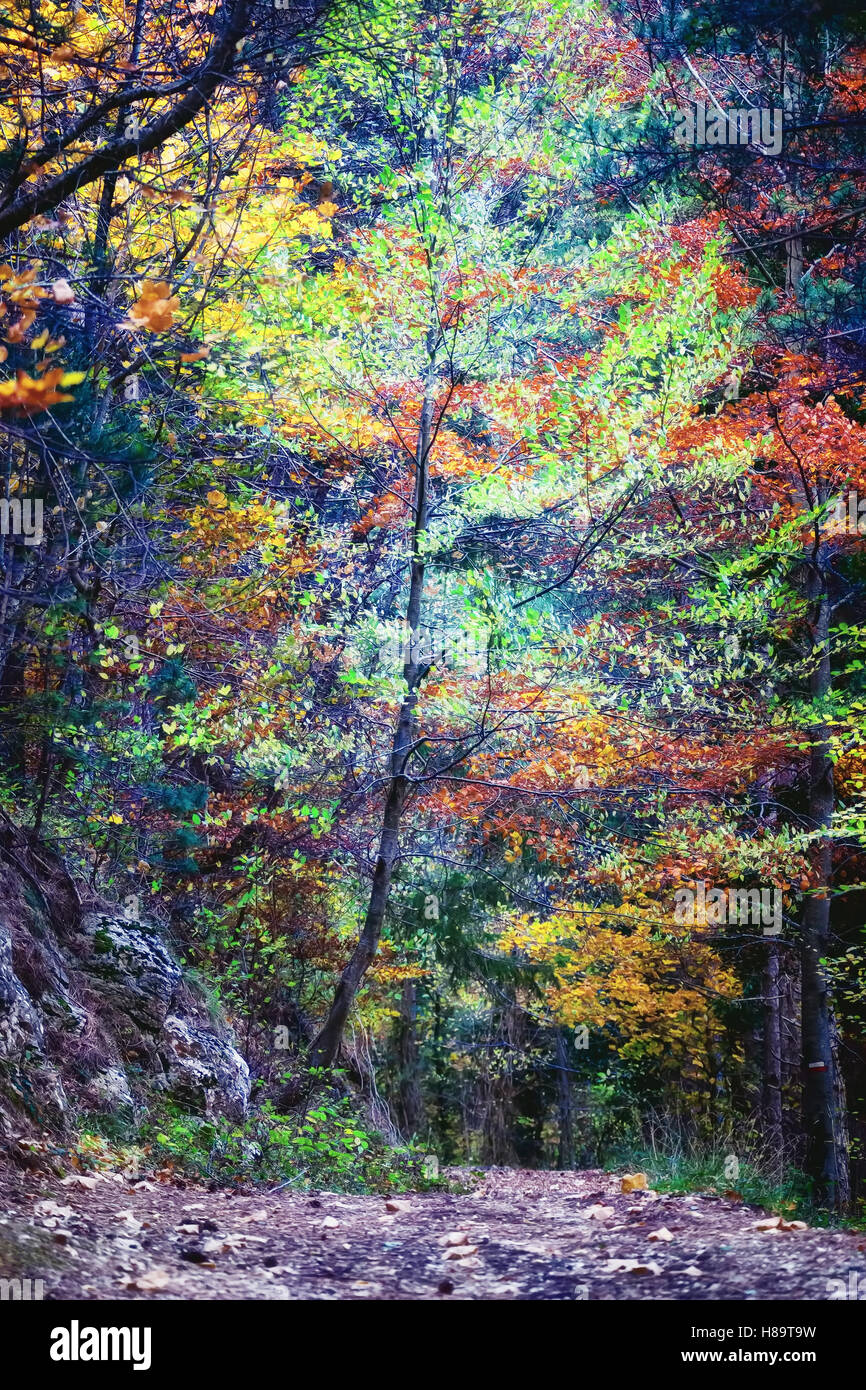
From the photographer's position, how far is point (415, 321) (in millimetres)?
8992

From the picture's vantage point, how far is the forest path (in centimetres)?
411

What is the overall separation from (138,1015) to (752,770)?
651 centimetres

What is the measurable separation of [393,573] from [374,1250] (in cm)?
731

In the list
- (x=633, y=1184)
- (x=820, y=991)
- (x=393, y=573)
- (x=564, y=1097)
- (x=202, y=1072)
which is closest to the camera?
(x=633, y=1184)

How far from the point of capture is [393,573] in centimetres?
1119

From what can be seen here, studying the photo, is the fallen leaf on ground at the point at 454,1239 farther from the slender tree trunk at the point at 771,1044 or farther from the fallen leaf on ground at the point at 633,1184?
the slender tree trunk at the point at 771,1044

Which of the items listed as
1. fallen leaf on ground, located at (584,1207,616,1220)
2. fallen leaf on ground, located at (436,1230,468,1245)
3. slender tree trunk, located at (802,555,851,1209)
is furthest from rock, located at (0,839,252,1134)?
slender tree trunk, located at (802,555,851,1209)

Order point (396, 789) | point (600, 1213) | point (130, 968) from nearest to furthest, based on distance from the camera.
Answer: point (600, 1213) < point (130, 968) < point (396, 789)

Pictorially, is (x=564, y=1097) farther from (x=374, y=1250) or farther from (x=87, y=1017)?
(x=374, y=1250)

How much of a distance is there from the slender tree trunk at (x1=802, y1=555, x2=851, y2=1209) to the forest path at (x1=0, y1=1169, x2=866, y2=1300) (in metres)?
3.06

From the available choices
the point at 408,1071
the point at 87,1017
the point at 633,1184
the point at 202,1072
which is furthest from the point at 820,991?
the point at 408,1071

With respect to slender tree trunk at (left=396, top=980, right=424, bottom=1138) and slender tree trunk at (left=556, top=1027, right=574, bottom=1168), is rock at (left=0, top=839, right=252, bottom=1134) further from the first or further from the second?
slender tree trunk at (left=556, top=1027, right=574, bottom=1168)

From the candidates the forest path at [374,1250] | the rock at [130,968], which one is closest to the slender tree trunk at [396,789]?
the rock at [130,968]

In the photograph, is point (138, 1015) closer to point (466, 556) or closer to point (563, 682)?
point (563, 682)
